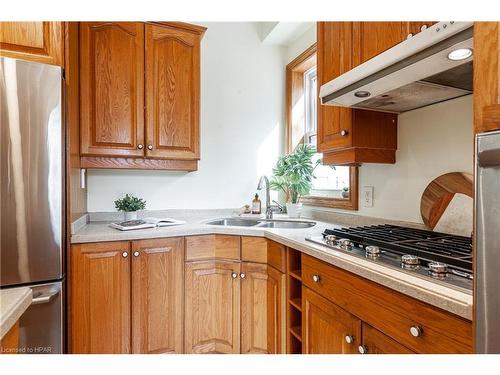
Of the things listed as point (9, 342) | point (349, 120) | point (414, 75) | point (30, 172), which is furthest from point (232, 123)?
point (9, 342)

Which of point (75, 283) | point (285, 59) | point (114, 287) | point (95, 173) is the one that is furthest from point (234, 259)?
point (285, 59)

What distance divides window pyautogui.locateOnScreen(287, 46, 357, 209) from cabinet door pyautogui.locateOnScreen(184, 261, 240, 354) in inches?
37.7

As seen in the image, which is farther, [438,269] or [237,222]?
[237,222]

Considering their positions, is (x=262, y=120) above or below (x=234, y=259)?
above

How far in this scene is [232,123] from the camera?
8.61ft

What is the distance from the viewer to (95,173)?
7.14 ft

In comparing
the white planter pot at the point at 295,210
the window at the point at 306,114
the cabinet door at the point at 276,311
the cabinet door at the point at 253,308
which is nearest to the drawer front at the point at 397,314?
the cabinet door at the point at 276,311

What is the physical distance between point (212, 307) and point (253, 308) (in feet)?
0.87

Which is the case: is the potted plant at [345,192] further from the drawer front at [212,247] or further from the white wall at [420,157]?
the drawer front at [212,247]

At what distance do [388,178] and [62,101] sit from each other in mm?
1785

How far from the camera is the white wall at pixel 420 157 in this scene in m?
1.34

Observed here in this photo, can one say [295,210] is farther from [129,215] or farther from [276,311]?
[129,215]
